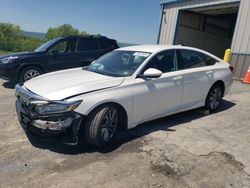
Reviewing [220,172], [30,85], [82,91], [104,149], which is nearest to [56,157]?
[104,149]

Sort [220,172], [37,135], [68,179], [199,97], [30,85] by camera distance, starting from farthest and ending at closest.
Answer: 1. [199,97]
2. [30,85]
3. [37,135]
4. [220,172]
5. [68,179]

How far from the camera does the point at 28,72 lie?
26.1ft

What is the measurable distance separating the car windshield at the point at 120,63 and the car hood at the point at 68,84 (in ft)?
0.81

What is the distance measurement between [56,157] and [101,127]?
0.76m

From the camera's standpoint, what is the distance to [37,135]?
374 cm

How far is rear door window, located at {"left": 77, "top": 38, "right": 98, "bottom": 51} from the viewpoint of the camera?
890 cm

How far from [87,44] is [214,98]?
193 inches

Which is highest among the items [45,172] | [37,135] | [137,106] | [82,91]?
[82,91]

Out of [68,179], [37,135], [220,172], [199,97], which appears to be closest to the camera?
[68,179]

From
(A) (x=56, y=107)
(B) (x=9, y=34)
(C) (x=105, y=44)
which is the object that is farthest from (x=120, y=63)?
(B) (x=9, y=34)

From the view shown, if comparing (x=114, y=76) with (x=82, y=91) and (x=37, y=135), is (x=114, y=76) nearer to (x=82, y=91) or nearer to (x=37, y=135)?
(x=82, y=91)

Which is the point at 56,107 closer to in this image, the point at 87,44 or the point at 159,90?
the point at 159,90

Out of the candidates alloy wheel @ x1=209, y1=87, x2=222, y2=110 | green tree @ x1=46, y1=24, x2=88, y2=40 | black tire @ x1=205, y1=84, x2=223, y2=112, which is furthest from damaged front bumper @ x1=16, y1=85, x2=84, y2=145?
green tree @ x1=46, y1=24, x2=88, y2=40

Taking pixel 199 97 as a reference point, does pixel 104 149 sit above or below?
below
